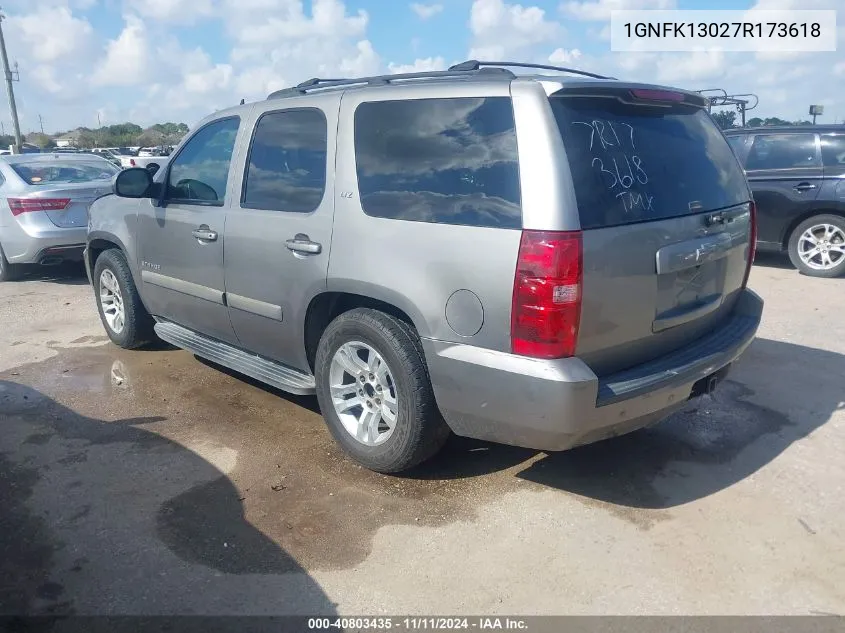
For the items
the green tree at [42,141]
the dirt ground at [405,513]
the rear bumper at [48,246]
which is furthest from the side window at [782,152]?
the green tree at [42,141]

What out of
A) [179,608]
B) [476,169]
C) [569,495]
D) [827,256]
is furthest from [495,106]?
[827,256]

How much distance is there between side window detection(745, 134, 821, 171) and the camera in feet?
27.9

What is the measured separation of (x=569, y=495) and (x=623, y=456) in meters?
0.56

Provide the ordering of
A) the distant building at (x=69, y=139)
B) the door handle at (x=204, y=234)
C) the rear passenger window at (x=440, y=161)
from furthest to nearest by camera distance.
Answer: the distant building at (x=69, y=139) → the door handle at (x=204, y=234) → the rear passenger window at (x=440, y=161)

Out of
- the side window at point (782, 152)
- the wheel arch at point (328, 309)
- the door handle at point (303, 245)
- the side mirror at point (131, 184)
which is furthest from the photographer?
the side window at point (782, 152)

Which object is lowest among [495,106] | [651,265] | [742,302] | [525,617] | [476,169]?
[525,617]

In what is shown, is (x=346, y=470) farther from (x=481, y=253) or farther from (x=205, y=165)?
(x=205, y=165)

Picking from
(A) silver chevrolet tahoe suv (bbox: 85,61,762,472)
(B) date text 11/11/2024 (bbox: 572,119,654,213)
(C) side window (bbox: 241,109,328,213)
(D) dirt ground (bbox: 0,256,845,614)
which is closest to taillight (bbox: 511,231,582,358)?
(A) silver chevrolet tahoe suv (bbox: 85,61,762,472)

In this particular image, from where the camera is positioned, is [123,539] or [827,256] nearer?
[123,539]

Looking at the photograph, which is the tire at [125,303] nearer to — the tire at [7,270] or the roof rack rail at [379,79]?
the roof rack rail at [379,79]

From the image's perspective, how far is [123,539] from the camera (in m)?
3.19

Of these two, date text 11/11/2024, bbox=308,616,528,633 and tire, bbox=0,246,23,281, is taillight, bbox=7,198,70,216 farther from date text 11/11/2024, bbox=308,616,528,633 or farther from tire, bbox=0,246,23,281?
date text 11/11/2024, bbox=308,616,528,633

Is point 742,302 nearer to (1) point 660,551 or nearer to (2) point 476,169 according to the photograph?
(1) point 660,551

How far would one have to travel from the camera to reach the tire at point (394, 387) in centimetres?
336
